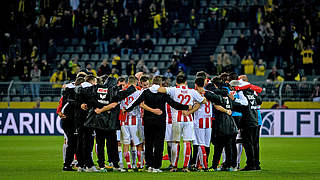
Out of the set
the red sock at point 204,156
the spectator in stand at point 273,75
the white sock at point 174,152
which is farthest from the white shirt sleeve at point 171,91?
the spectator in stand at point 273,75

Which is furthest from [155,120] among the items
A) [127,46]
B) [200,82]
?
[127,46]

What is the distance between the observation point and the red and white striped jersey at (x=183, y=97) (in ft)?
44.5

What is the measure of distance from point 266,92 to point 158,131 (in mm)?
13435

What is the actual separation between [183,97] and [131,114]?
138 centimetres

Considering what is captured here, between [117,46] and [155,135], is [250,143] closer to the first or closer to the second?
[155,135]

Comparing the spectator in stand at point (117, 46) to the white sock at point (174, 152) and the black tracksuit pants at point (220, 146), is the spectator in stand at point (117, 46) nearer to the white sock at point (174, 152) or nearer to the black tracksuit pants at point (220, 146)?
the black tracksuit pants at point (220, 146)

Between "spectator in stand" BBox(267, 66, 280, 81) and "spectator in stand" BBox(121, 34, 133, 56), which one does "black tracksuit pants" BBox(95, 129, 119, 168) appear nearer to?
"spectator in stand" BBox(267, 66, 280, 81)

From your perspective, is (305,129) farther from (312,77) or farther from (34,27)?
(34,27)

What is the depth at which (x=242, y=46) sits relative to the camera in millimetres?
32094

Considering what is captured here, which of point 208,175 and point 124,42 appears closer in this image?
point 208,175

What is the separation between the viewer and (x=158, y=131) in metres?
13.5

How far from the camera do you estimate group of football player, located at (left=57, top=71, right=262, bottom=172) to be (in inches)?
537

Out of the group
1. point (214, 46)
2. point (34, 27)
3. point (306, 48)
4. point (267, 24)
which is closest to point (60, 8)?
point (34, 27)

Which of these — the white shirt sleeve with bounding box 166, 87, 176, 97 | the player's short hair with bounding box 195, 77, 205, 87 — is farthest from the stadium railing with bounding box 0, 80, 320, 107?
the white shirt sleeve with bounding box 166, 87, 176, 97
